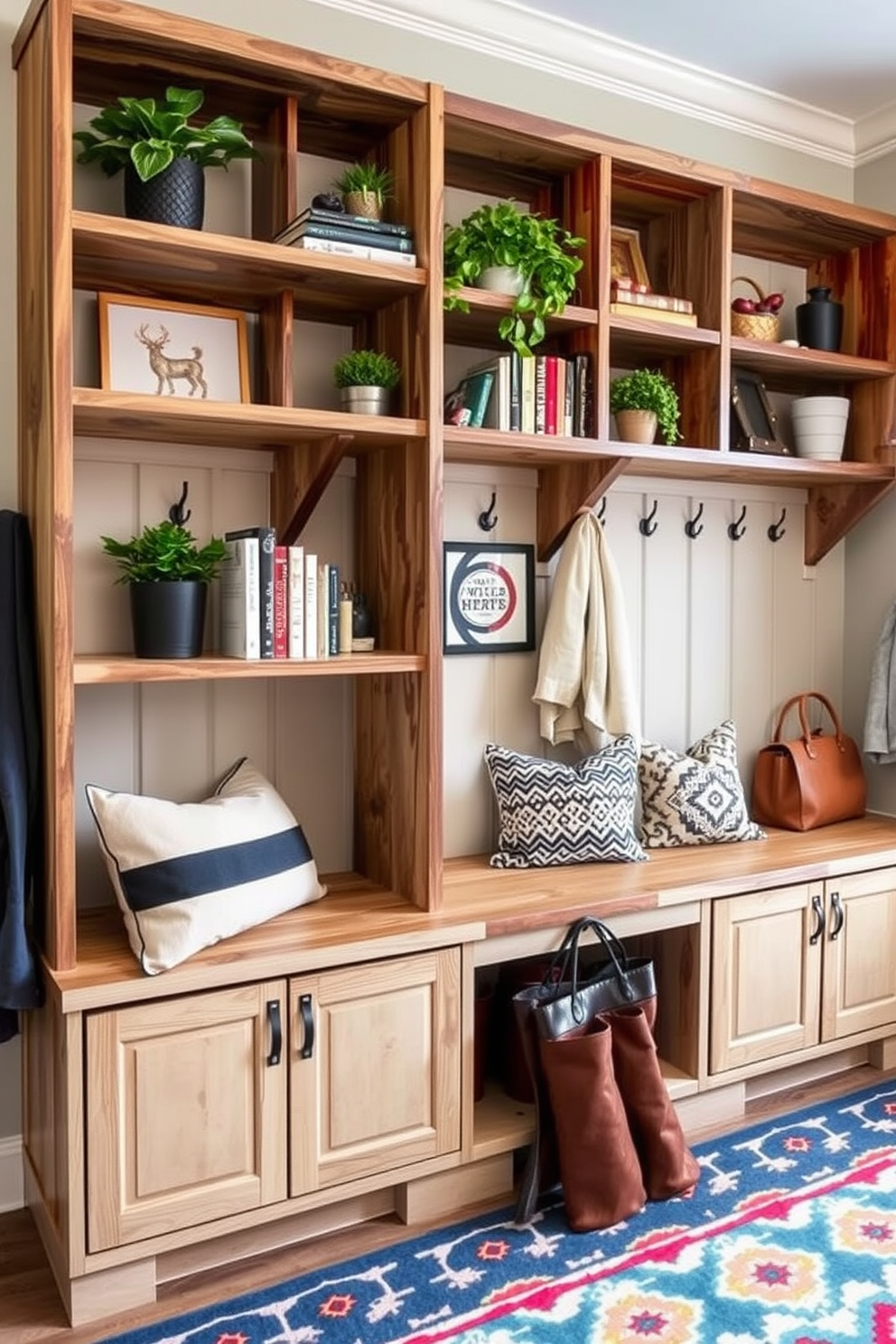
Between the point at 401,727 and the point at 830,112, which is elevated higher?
the point at 830,112

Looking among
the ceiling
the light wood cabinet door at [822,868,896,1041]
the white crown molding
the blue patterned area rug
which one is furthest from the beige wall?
the light wood cabinet door at [822,868,896,1041]

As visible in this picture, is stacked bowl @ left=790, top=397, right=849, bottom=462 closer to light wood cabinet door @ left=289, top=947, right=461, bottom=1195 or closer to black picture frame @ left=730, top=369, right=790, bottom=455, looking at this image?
black picture frame @ left=730, top=369, right=790, bottom=455

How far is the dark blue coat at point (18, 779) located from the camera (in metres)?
2.00

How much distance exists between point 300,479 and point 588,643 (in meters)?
0.86

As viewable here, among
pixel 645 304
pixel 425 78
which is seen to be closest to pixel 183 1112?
pixel 645 304

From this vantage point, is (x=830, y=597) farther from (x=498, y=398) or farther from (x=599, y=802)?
(x=498, y=398)

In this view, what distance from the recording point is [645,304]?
273 centimetres

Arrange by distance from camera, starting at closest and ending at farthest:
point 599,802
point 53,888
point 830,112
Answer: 1. point 53,888
2. point 599,802
3. point 830,112

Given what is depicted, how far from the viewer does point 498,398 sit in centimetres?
254

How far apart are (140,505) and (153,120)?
748 millimetres

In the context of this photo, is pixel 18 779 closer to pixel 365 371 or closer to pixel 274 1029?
pixel 274 1029

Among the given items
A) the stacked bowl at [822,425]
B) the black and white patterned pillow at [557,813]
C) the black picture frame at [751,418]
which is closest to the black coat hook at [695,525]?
the black picture frame at [751,418]

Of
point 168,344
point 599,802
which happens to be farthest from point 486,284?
point 599,802

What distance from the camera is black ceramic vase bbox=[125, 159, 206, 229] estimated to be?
6.95 feet
